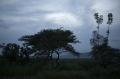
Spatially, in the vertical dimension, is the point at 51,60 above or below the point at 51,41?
below

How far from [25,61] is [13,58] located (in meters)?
1.45

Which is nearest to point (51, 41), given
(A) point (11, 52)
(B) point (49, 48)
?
(B) point (49, 48)

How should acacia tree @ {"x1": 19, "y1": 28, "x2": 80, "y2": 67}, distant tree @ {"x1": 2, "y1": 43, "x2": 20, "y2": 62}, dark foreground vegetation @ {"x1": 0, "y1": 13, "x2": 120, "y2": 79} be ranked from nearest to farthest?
dark foreground vegetation @ {"x1": 0, "y1": 13, "x2": 120, "y2": 79} < distant tree @ {"x1": 2, "y1": 43, "x2": 20, "y2": 62} < acacia tree @ {"x1": 19, "y1": 28, "x2": 80, "y2": 67}

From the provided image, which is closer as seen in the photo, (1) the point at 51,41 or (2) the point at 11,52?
(2) the point at 11,52

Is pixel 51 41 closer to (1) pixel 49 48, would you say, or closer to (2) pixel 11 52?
(1) pixel 49 48

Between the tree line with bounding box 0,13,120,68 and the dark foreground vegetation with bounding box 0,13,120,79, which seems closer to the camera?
the dark foreground vegetation with bounding box 0,13,120,79

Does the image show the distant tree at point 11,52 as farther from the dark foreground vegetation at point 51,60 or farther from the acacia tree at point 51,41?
the acacia tree at point 51,41

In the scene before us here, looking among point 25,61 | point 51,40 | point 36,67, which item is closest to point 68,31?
point 51,40

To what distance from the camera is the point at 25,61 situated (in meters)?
19.1

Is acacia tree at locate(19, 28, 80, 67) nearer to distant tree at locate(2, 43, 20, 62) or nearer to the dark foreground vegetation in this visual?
the dark foreground vegetation

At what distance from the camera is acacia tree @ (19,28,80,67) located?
A: 19.7 meters

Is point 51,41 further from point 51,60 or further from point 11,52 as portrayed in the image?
point 11,52

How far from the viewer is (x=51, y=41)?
2086 centimetres

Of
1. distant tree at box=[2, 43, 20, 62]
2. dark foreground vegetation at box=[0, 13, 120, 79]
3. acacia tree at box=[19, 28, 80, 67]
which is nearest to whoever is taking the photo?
dark foreground vegetation at box=[0, 13, 120, 79]
